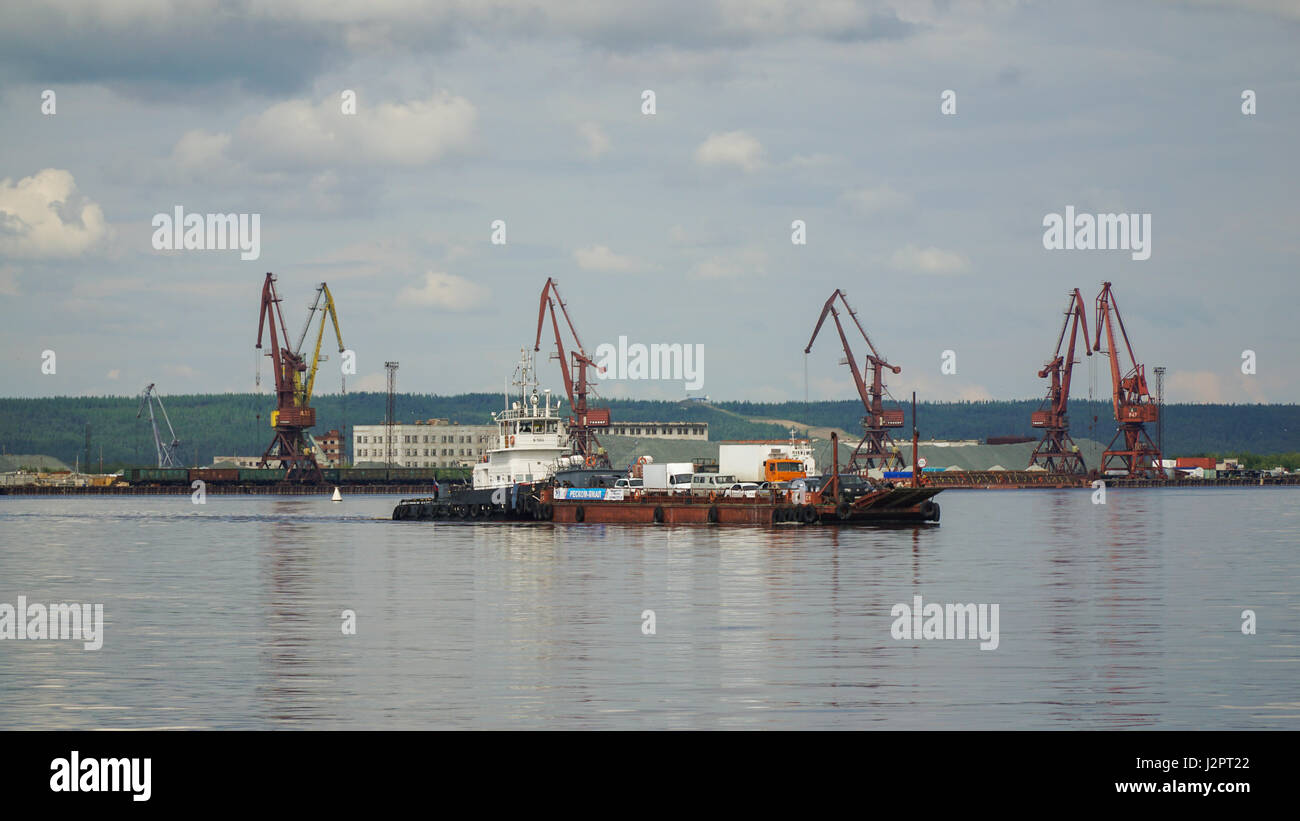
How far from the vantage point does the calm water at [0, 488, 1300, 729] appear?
1040 inches

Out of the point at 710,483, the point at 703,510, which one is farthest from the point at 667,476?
the point at 703,510

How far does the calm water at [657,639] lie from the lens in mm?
26422

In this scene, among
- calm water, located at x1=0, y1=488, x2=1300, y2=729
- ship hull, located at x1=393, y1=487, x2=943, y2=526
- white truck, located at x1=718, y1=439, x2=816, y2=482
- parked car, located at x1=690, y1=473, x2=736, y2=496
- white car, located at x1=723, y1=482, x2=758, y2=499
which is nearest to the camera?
calm water, located at x1=0, y1=488, x2=1300, y2=729

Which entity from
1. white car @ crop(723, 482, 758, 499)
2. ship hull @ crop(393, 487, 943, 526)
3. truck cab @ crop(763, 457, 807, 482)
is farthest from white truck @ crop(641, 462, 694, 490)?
truck cab @ crop(763, 457, 807, 482)

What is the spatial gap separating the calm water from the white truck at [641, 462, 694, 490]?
26.6 metres

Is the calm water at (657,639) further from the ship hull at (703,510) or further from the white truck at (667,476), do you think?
the white truck at (667,476)

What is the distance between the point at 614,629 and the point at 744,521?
5589cm

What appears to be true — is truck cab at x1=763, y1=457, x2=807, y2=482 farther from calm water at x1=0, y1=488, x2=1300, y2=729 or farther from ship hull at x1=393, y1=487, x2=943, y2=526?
calm water at x1=0, y1=488, x2=1300, y2=729

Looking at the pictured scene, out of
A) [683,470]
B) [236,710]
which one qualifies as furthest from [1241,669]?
[683,470]

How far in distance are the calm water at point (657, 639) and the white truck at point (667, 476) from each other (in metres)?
26.6

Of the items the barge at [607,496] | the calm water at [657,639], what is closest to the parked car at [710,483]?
the barge at [607,496]

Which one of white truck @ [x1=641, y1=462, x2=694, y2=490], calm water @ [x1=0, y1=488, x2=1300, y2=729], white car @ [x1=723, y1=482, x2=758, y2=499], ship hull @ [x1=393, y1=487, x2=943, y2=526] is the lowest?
calm water @ [x1=0, y1=488, x2=1300, y2=729]
